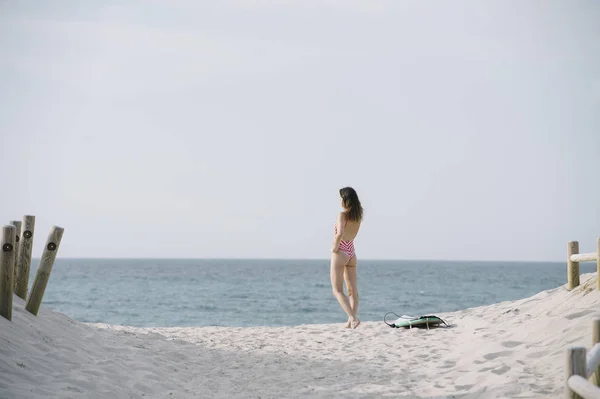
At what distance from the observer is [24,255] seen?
7719 mm

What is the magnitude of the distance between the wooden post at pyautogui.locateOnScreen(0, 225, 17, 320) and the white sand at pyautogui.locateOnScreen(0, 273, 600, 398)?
0.74 feet

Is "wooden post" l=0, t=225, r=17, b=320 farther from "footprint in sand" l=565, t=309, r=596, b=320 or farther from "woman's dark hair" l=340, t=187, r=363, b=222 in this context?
"footprint in sand" l=565, t=309, r=596, b=320

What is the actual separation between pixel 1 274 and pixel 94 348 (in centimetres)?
150

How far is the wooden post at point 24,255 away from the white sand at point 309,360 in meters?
0.33

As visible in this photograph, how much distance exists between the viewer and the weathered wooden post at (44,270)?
7430mm

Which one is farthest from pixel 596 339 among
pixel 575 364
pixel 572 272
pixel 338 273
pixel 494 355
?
pixel 572 272

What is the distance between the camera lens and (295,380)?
6871 millimetres

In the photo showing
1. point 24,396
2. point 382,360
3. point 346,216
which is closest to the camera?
point 24,396

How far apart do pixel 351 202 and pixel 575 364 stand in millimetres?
5764

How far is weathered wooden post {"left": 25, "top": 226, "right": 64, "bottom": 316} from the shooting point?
7430 mm

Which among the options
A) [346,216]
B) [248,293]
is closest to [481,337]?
[346,216]

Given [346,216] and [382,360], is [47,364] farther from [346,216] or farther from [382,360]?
[346,216]

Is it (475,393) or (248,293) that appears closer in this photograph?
(475,393)

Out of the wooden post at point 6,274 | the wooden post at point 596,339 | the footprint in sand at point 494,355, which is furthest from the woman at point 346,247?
the wooden post at point 596,339
